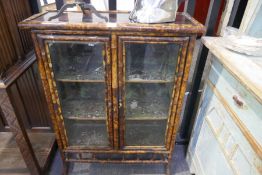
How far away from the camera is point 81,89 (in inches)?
51.1

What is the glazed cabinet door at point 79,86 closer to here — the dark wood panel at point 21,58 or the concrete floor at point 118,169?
the dark wood panel at point 21,58

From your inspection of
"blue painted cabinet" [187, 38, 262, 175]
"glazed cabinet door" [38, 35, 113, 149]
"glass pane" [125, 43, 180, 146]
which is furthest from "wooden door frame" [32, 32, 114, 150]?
"blue painted cabinet" [187, 38, 262, 175]

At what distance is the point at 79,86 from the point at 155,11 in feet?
2.09

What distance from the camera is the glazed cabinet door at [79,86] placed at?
1.02 meters

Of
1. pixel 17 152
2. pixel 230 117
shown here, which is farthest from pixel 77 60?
pixel 17 152

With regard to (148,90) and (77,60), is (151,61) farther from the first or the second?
(77,60)

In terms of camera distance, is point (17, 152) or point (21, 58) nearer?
point (21, 58)

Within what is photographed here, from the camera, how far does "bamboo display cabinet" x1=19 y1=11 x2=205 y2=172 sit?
97 cm

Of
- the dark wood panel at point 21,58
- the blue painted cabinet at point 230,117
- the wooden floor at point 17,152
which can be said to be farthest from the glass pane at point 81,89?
the blue painted cabinet at point 230,117

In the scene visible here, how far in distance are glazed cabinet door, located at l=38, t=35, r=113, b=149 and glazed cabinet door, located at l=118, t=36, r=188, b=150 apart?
0.30 ft

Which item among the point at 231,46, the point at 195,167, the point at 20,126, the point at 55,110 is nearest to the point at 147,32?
the point at 231,46

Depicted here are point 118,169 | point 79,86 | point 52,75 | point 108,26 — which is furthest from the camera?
point 118,169

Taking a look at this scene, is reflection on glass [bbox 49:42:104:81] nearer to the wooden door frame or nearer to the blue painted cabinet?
the wooden door frame

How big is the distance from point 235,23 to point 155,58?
554mm
